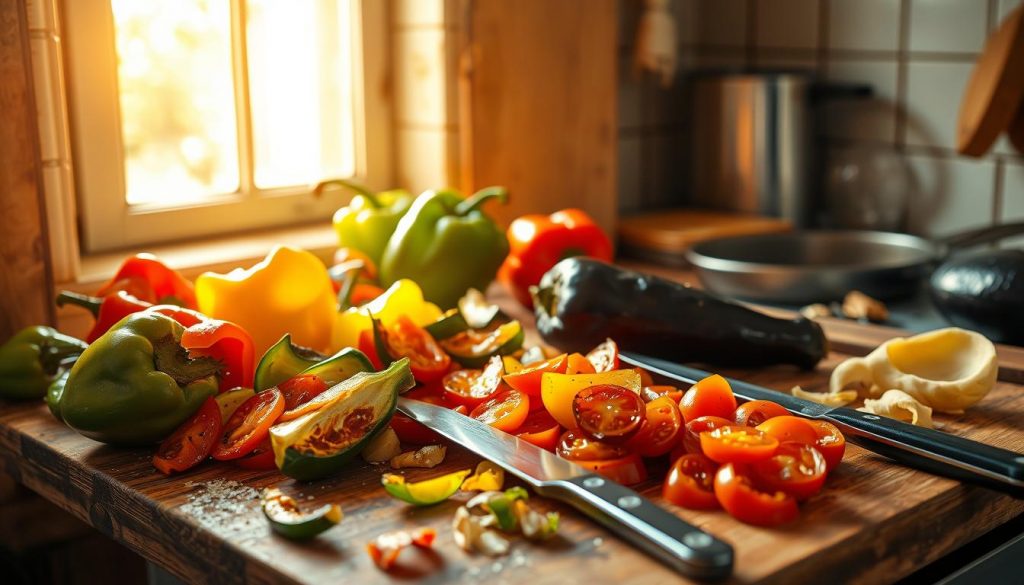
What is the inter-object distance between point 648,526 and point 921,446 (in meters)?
0.29

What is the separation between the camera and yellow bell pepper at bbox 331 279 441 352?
1.25m

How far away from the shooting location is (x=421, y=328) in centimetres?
120

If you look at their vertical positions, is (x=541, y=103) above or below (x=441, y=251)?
above

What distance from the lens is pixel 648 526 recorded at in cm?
79

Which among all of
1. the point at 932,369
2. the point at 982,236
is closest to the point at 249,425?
the point at 932,369

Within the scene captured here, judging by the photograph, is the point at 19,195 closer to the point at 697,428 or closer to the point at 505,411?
the point at 505,411

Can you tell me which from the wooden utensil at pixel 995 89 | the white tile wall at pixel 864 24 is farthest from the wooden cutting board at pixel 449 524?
the white tile wall at pixel 864 24

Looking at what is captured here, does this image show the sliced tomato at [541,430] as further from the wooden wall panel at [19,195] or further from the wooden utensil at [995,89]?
the wooden utensil at [995,89]

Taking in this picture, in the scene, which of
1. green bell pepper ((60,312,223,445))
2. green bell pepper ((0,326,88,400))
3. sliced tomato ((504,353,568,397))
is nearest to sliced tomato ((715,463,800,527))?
sliced tomato ((504,353,568,397))

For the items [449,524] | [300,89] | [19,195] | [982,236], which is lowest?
[449,524]

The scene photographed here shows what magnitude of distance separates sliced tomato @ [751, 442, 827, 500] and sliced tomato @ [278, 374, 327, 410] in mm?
391

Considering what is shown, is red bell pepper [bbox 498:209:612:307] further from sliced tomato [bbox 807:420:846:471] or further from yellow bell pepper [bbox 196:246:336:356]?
sliced tomato [bbox 807:420:846:471]

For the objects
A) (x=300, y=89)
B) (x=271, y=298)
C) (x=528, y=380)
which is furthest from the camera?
(x=300, y=89)

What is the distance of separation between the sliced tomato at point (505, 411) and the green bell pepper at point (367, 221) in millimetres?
Result: 555
